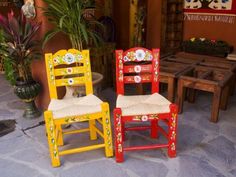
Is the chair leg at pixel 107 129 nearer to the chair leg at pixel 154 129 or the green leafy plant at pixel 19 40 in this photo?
the chair leg at pixel 154 129

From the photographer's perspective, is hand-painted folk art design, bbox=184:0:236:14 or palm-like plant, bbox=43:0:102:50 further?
hand-painted folk art design, bbox=184:0:236:14

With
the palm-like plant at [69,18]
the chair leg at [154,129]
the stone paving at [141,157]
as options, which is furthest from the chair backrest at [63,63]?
the chair leg at [154,129]

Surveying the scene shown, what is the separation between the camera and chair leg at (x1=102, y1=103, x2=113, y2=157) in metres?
2.17

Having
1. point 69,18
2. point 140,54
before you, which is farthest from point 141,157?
point 69,18

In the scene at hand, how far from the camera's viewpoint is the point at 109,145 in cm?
231

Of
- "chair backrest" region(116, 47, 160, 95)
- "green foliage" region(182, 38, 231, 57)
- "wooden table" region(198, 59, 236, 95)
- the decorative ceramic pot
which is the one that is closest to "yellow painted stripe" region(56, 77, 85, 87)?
"chair backrest" region(116, 47, 160, 95)

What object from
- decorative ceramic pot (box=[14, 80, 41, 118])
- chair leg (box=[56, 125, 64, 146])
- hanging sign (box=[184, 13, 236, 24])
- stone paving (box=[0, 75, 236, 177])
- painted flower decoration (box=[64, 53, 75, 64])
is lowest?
stone paving (box=[0, 75, 236, 177])

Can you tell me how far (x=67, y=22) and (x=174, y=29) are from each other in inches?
79.7

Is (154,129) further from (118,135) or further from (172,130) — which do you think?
(118,135)

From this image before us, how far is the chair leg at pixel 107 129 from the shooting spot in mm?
2168

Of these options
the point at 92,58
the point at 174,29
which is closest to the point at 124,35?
the point at 174,29

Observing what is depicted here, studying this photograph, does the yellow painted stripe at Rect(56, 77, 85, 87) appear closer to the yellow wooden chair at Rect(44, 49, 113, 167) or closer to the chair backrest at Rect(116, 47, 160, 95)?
the yellow wooden chair at Rect(44, 49, 113, 167)

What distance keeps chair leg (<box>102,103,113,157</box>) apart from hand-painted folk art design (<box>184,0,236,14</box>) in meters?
2.56

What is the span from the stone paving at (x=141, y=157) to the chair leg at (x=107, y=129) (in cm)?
8
